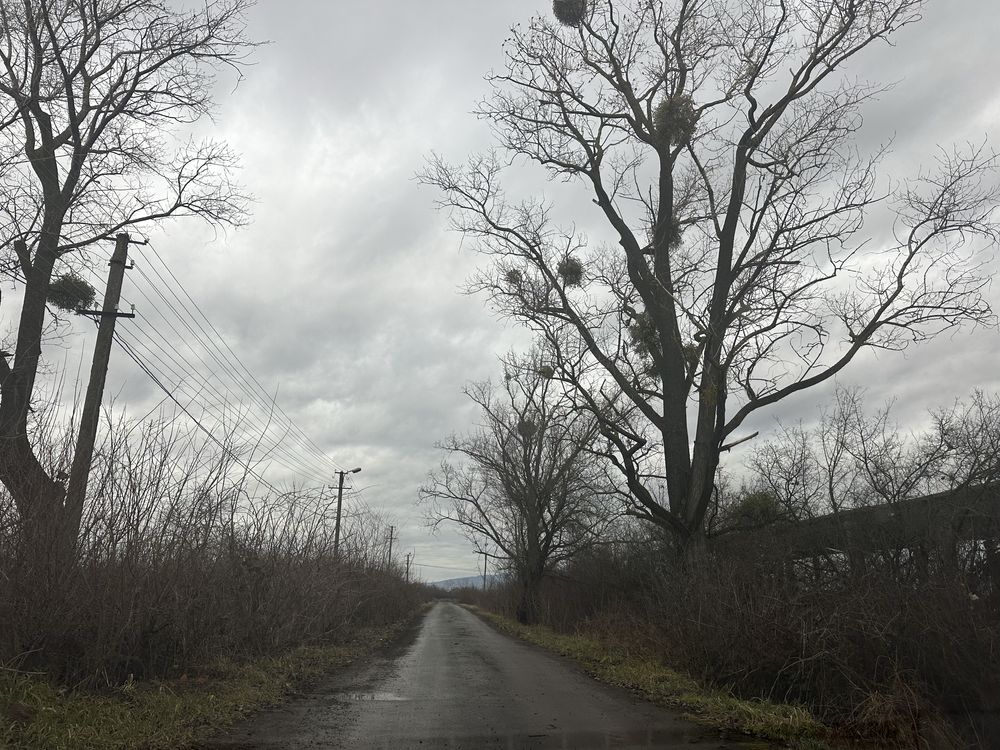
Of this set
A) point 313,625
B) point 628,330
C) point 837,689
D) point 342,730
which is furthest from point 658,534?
point 342,730

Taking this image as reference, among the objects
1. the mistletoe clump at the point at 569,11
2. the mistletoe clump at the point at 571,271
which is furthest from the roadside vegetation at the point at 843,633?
the mistletoe clump at the point at 569,11

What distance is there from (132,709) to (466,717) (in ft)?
11.3

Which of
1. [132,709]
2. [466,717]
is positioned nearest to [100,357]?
[132,709]

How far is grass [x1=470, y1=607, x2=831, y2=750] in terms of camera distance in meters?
7.36

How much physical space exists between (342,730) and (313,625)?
902 cm

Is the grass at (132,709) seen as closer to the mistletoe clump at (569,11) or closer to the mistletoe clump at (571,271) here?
the mistletoe clump at (571,271)

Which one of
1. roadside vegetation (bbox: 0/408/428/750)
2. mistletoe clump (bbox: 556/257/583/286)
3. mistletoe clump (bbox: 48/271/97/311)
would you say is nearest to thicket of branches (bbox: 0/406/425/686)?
roadside vegetation (bbox: 0/408/428/750)

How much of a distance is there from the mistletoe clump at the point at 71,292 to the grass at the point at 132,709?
21.4 ft

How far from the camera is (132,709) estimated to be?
682 cm

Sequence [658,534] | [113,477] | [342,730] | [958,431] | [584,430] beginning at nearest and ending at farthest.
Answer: [342,730]
[113,477]
[958,431]
[658,534]
[584,430]

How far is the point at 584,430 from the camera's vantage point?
99.5 feet

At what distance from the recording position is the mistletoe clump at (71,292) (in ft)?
39.2

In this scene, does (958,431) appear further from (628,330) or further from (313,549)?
(313,549)

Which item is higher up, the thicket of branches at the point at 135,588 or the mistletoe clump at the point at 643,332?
the mistletoe clump at the point at 643,332
